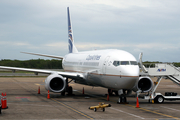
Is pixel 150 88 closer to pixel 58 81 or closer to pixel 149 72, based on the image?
pixel 149 72

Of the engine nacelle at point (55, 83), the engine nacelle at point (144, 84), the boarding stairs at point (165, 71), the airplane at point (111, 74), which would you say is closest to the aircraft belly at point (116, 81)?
the airplane at point (111, 74)

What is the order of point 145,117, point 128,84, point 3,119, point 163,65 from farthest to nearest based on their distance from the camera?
point 163,65 < point 128,84 < point 145,117 < point 3,119

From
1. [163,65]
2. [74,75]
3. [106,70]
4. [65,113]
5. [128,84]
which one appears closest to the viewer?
[65,113]

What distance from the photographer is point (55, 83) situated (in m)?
22.9

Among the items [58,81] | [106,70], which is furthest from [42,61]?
[106,70]

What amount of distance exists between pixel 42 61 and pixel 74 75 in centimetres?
5918

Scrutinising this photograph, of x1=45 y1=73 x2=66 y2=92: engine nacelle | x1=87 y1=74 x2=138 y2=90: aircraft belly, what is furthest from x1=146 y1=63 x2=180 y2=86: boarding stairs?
x1=45 y1=73 x2=66 y2=92: engine nacelle

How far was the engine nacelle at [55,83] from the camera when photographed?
2166 centimetres

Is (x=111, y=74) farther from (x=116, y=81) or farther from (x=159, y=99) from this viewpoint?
(x=159, y=99)

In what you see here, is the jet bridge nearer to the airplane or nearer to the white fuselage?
the airplane

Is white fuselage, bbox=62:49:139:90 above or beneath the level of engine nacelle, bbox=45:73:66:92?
above

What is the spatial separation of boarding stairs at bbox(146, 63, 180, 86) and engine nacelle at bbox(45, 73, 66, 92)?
765 centimetres

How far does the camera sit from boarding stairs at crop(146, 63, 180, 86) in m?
19.0

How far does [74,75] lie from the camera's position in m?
23.1
